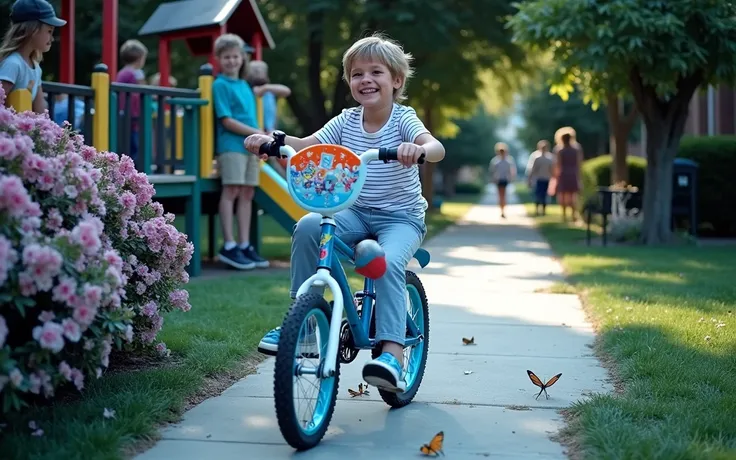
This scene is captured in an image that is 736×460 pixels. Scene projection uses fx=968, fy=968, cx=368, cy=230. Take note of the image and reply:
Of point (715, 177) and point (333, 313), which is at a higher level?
point (715, 177)

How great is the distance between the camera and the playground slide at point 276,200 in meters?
10.3

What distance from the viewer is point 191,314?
6859 mm

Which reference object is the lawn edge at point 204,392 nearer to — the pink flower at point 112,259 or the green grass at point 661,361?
the pink flower at point 112,259

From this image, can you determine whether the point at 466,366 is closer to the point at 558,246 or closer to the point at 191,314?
the point at 191,314

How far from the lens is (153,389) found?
4.46 meters

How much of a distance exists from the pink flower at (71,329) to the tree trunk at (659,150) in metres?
11.3

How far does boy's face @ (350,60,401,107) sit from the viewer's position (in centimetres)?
438

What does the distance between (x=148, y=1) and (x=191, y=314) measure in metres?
12.1

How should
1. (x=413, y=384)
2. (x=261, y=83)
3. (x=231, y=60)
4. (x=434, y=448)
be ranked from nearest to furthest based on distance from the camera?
1. (x=434, y=448)
2. (x=413, y=384)
3. (x=231, y=60)
4. (x=261, y=83)

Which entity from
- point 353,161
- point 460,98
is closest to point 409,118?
point 353,161

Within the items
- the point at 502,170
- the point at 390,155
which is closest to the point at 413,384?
the point at 390,155

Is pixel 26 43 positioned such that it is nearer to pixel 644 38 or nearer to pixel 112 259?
pixel 112 259

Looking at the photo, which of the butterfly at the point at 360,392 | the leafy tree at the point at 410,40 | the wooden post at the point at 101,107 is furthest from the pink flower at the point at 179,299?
the leafy tree at the point at 410,40

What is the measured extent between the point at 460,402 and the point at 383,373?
791 mm
